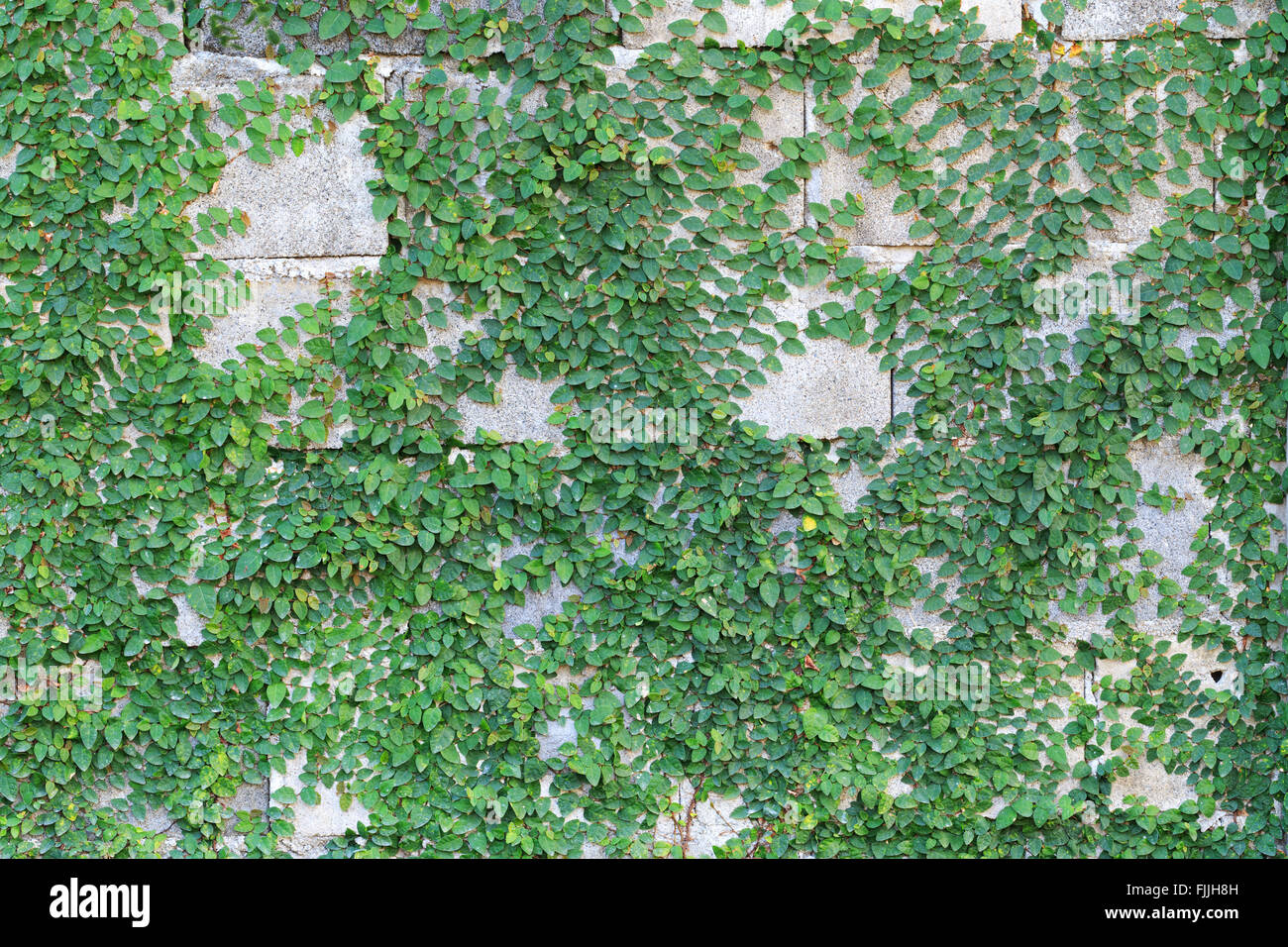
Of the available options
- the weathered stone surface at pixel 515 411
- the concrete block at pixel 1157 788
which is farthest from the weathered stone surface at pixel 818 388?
the concrete block at pixel 1157 788

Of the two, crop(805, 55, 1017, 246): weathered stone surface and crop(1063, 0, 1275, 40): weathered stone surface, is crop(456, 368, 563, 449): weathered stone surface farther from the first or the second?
crop(1063, 0, 1275, 40): weathered stone surface

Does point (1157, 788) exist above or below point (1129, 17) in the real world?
below

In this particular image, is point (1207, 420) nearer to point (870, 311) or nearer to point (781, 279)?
point (870, 311)

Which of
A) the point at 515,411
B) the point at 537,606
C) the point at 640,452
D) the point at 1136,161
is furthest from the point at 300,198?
the point at 1136,161

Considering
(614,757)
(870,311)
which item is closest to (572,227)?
(870,311)

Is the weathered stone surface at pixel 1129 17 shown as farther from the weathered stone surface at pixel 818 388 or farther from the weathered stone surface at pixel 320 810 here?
the weathered stone surface at pixel 320 810

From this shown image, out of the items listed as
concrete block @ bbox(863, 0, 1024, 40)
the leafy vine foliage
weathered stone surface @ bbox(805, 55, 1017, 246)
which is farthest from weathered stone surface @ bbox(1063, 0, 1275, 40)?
weathered stone surface @ bbox(805, 55, 1017, 246)

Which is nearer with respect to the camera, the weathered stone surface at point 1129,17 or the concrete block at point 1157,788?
the weathered stone surface at point 1129,17

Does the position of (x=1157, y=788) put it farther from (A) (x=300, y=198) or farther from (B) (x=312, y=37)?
(B) (x=312, y=37)
